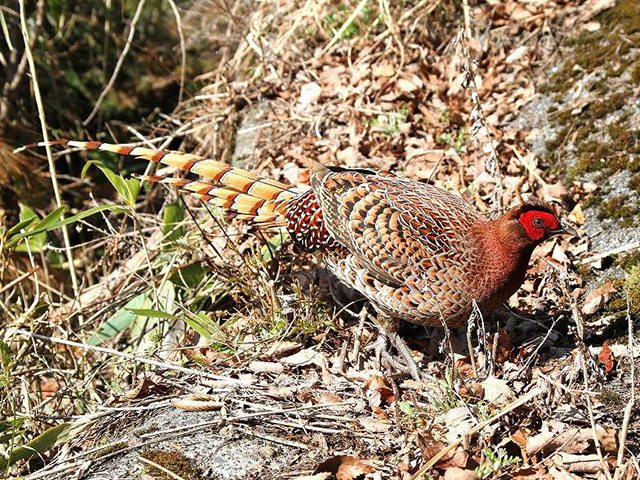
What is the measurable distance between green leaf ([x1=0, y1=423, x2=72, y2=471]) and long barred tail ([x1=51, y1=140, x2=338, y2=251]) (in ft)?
4.77

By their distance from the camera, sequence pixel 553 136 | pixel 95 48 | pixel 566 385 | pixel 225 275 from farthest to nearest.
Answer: pixel 95 48 → pixel 553 136 → pixel 225 275 → pixel 566 385

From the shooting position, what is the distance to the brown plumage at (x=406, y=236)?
3816 mm

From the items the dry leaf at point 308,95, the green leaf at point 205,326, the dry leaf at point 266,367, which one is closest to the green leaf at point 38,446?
the green leaf at point 205,326

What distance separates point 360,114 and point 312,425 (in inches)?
116

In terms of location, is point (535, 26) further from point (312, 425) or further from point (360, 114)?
point (312, 425)

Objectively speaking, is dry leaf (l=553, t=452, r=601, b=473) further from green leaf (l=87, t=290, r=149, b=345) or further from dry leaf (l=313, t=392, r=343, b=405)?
green leaf (l=87, t=290, r=149, b=345)

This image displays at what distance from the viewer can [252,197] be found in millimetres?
4531

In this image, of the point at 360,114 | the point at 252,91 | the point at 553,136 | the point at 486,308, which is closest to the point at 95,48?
the point at 252,91

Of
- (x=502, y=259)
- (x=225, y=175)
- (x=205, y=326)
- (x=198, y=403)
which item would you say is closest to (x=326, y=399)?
(x=198, y=403)

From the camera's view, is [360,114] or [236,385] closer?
[236,385]

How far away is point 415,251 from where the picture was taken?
3.91 metres

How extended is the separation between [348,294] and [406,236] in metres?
0.95

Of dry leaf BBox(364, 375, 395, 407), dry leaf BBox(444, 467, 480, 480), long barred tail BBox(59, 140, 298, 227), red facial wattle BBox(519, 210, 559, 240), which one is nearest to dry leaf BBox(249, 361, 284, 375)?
dry leaf BBox(364, 375, 395, 407)

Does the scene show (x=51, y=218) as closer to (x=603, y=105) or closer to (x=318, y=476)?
(x=318, y=476)
